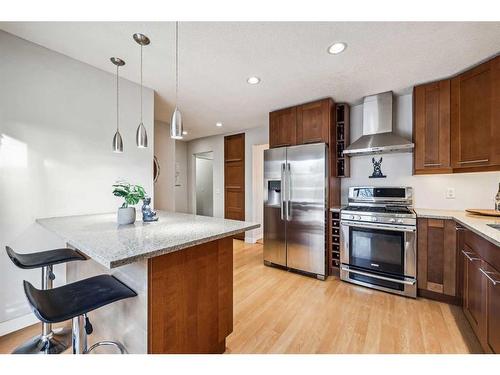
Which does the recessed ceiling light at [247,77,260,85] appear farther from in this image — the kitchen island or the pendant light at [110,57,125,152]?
the kitchen island

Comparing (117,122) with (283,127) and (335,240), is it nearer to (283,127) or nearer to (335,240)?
(283,127)

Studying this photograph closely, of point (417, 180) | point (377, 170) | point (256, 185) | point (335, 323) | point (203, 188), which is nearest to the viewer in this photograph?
point (335, 323)

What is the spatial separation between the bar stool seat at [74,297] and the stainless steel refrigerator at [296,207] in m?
2.26

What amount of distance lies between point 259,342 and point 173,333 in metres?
0.81

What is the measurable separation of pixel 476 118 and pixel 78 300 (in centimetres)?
348

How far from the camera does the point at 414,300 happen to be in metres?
2.32

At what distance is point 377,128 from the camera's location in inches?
111

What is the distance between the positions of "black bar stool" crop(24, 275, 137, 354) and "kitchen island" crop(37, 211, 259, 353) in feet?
0.22

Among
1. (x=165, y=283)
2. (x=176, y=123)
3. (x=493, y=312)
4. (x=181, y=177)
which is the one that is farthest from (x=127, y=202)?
(x=181, y=177)

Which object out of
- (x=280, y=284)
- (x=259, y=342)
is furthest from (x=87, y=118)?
(x=280, y=284)

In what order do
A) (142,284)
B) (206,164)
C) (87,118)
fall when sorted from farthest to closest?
(206,164), (87,118), (142,284)

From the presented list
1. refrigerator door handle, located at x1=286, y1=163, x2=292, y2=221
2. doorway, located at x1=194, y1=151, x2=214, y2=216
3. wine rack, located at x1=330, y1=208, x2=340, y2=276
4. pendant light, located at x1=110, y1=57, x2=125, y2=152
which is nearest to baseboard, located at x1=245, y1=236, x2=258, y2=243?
doorway, located at x1=194, y1=151, x2=214, y2=216
